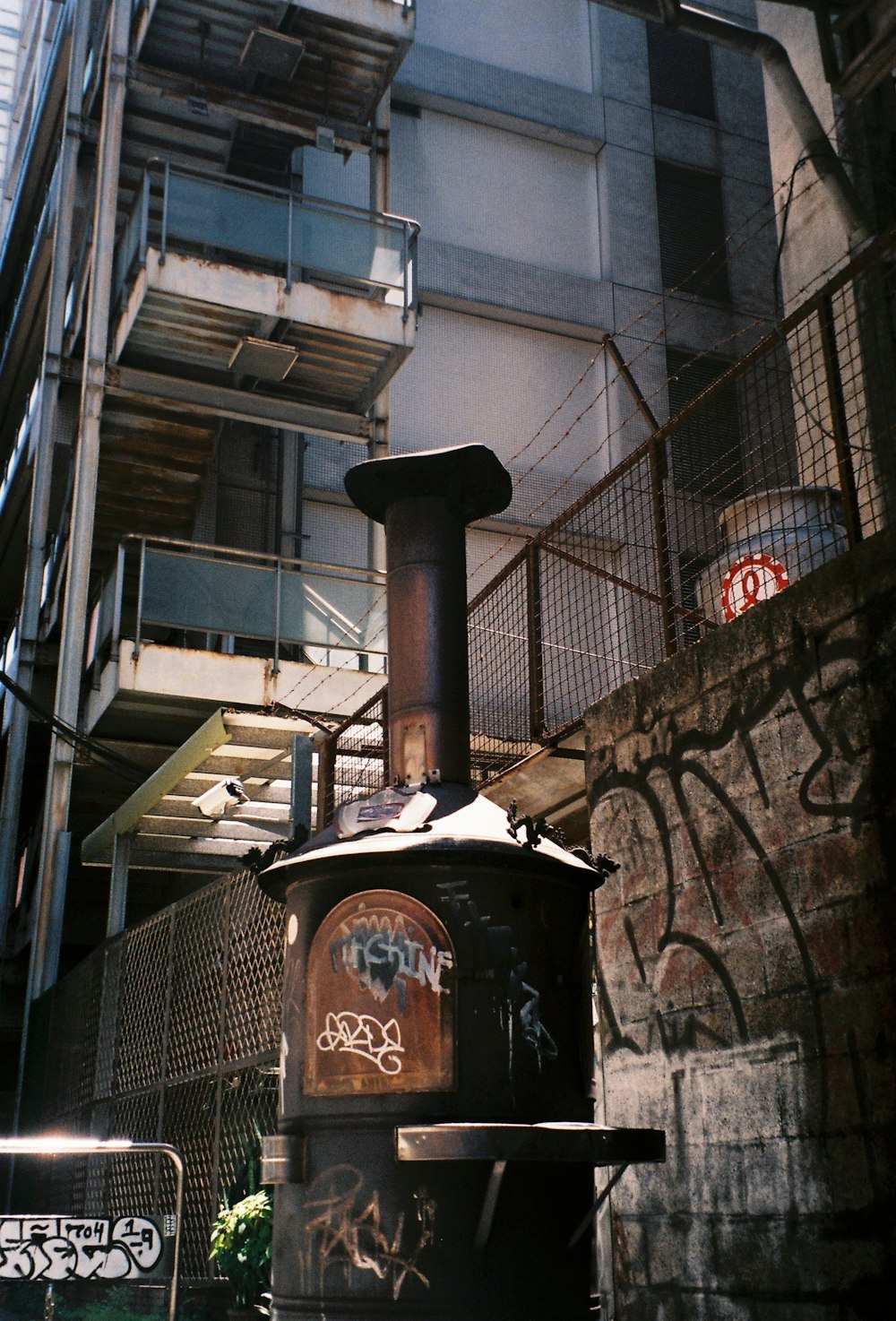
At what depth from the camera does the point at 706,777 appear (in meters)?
6.56

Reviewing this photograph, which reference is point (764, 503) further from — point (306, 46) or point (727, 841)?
point (306, 46)

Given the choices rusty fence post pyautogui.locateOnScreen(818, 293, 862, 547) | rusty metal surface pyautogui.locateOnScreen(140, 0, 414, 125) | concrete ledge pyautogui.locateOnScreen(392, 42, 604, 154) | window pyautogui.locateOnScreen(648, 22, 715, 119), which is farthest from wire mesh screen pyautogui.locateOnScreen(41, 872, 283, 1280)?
window pyautogui.locateOnScreen(648, 22, 715, 119)

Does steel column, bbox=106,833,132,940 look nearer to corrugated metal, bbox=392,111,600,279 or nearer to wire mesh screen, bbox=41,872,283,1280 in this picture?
wire mesh screen, bbox=41,872,283,1280

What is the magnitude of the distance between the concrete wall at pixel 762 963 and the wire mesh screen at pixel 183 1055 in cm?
219

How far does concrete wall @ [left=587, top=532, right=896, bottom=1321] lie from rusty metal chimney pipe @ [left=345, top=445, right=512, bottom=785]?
107cm

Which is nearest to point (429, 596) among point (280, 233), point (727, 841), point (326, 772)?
point (727, 841)

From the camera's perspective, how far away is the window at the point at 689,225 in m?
23.7

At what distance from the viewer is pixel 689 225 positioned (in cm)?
2397

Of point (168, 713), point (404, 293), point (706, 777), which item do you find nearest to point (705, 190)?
point (404, 293)

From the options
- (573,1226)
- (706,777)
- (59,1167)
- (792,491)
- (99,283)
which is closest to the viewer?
(573,1226)

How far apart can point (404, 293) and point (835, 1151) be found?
40.5 feet

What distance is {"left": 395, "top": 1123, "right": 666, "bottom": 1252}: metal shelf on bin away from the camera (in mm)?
5293

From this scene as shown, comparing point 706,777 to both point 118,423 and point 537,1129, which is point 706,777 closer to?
point 537,1129

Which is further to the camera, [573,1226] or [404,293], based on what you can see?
[404,293]
